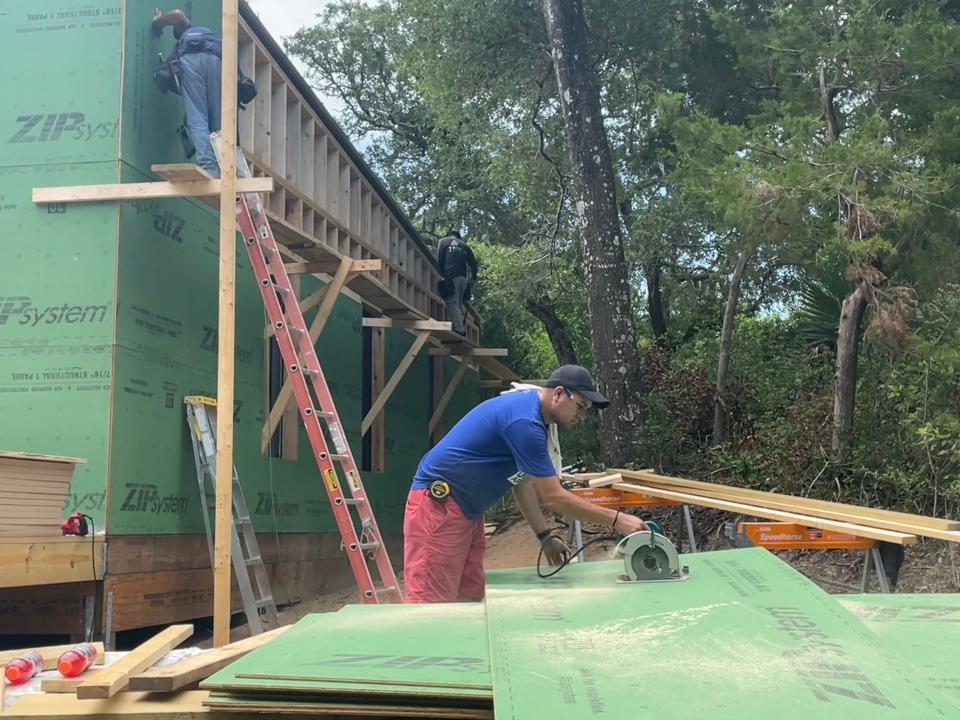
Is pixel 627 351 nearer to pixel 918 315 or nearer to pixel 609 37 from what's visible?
pixel 918 315

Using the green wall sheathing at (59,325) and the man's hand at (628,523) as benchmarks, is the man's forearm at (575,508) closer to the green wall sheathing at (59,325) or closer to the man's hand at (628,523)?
the man's hand at (628,523)

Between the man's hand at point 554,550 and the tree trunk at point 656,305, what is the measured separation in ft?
35.0

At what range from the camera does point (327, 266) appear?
866cm

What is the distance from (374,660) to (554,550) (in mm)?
2183

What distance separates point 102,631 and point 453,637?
4.78 metres

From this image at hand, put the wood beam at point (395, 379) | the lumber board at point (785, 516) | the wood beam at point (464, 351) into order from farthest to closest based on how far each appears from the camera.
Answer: the wood beam at point (464, 351) < the wood beam at point (395, 379) < the lumber board at point (785, 516)

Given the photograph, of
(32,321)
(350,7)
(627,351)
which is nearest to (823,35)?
(627,351)

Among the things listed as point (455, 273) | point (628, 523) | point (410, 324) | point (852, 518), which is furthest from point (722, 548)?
point (628, 523)

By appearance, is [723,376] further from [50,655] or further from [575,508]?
[50,655]

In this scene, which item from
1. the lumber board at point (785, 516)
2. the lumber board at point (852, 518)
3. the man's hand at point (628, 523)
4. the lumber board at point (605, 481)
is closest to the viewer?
the man's hand at point (628, 523)

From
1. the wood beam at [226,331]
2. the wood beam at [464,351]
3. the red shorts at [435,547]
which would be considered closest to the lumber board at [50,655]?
the red shorts at [435,547]

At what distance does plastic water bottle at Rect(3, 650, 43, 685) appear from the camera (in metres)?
2.66

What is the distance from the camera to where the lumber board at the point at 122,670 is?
7.36ft

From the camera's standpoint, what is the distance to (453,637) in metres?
2.51
